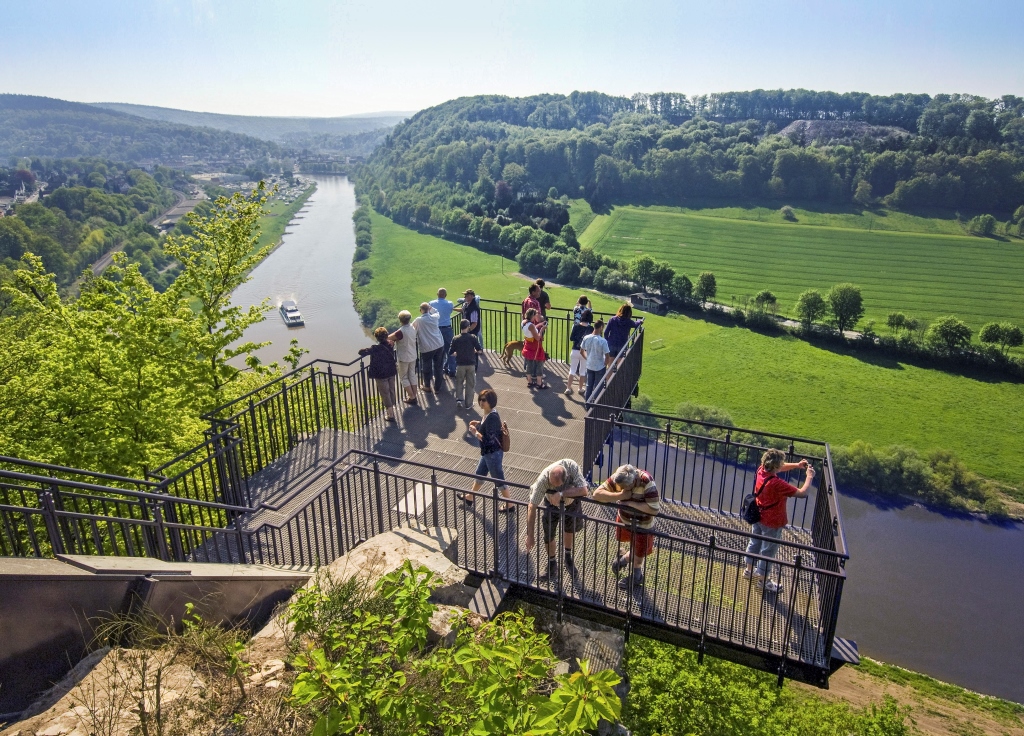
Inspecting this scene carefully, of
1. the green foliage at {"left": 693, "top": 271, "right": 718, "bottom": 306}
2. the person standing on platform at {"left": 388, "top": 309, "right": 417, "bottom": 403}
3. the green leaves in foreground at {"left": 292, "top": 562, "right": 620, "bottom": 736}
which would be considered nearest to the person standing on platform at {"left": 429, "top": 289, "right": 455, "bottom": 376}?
the person standing on platform at {"left": 388, "top": 309, "right": 417, "bottom": 403}

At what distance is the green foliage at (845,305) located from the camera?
71.2 meters

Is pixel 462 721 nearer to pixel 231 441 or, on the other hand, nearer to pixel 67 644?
pixel 67 644

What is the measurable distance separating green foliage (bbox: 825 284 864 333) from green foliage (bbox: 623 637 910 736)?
187 feet

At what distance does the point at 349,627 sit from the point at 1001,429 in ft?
210

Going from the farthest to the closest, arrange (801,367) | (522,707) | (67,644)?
(801,367) → (67,644) → (522,707)

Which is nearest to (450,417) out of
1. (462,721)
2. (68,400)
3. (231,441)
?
(231,441)

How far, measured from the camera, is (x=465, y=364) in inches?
447

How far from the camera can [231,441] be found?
8477mm

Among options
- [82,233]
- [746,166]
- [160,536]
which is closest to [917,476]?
[160,536]

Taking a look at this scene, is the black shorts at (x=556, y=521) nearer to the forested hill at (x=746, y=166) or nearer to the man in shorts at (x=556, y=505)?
the man in shorts at (x=556, y=505)

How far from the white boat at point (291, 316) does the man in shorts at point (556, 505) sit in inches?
3189

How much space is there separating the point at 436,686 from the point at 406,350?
24.3 feet

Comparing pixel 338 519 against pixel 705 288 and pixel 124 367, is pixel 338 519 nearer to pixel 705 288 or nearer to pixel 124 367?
pixel 124 367

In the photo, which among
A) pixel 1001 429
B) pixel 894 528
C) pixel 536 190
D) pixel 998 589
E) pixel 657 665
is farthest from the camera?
pixel 536 190
